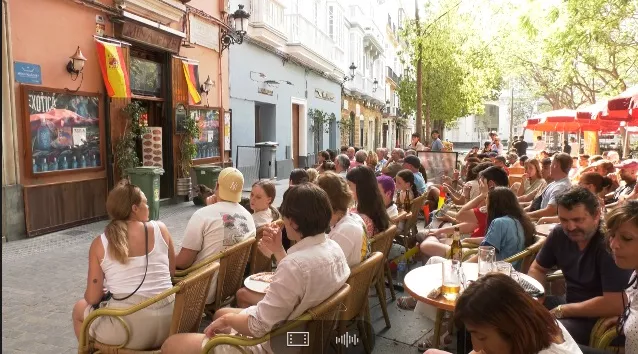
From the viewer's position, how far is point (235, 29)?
12492 millimetres

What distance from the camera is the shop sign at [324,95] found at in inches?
857

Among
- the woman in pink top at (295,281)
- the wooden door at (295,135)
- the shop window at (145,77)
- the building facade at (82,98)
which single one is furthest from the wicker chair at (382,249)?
the wooden door at (295,135)

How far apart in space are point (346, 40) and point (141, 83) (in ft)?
54.1

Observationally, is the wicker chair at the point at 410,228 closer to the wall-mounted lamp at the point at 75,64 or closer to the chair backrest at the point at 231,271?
the chair backrest at the point at 231,271

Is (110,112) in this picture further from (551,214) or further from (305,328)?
(305,328)

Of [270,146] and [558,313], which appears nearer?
[558,313]

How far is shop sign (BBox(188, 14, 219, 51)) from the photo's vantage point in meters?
12.1

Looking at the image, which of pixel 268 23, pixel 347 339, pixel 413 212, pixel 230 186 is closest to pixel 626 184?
pixel 413 212

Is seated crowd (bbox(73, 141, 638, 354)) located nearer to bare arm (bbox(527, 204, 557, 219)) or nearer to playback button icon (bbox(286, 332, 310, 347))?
playback button icon (bbox(286, 332, 310, 347))

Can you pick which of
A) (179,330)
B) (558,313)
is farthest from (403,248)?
(179,330)

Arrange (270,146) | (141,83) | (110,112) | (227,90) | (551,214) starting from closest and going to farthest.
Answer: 1. (551,214)
2. (110,112)
3. (141,83)
4. (227,90)
5. (270,146)

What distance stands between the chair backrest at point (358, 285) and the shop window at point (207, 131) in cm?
953

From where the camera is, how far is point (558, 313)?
10.1 ft

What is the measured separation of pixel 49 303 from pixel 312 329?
3.50 metres
